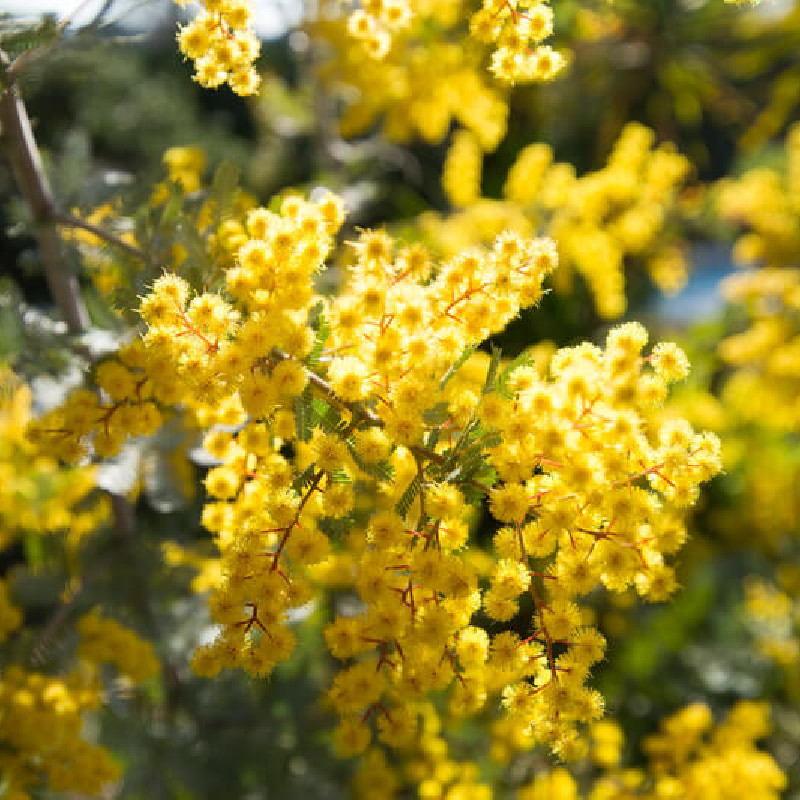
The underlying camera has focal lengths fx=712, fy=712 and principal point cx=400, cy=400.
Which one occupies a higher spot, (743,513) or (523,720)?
(523,720)

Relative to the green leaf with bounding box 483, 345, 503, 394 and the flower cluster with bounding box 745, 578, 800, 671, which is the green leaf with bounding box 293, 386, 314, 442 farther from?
the flower cluster with bounding box 745, 578, 800, 671

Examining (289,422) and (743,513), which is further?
(743,513)

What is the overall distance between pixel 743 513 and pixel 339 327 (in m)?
2.06

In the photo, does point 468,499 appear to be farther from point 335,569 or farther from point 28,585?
point 28,585

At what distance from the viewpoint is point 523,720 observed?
2.18ft

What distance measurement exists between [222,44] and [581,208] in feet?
3.24

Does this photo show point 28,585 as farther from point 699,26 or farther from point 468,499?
point 699,26

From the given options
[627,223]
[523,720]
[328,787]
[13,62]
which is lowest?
[328,787]

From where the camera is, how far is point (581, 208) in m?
1.53

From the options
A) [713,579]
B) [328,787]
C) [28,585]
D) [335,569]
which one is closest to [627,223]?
[335,569]

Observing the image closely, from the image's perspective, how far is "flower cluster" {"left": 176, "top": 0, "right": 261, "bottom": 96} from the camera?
725 mm

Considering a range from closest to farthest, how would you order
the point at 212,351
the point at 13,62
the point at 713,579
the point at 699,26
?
the point at 212,351
the point at 13,62
the point at 713,579
the point at 699,26

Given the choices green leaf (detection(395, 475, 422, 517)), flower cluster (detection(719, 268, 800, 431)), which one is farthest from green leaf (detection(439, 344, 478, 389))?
flower cluster (detection(719, 268, 800, 431))

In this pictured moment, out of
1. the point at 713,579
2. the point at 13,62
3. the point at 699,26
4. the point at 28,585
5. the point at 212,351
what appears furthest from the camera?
the point at 699,26
